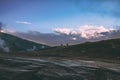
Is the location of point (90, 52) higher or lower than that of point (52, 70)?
higher

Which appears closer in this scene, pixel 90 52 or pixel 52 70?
pixel 52 70

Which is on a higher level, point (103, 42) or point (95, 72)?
point (103, 42)

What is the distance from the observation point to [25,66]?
89438 millimetres

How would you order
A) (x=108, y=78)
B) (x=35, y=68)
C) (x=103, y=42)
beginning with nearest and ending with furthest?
1. (x=108, y=78)
2. (x=35, y=68)
3. (x=103, y=42)

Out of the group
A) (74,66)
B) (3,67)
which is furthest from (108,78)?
(3,67)

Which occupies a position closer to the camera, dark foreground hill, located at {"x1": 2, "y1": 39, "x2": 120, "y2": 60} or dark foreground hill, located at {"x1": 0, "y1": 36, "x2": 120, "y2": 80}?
dark foreground hill, located at {"x1": 0, "y1": 36, "x2": 120, "y2": 80}

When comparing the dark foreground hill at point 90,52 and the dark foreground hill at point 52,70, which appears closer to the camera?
the dark foreground hill at point 52,70

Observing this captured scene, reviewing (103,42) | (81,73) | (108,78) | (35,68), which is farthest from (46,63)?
(103,42)

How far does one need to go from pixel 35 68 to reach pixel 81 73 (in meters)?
14.3

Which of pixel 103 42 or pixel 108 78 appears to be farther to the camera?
pixel 103 42

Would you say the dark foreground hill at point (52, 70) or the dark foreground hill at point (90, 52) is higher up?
the dark foreground hill at point (90, 52)

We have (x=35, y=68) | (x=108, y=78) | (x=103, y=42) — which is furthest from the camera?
(x=103, y=42)

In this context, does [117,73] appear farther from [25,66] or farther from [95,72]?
[25,66]

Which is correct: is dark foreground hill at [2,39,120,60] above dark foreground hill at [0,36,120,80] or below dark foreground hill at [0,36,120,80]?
above
